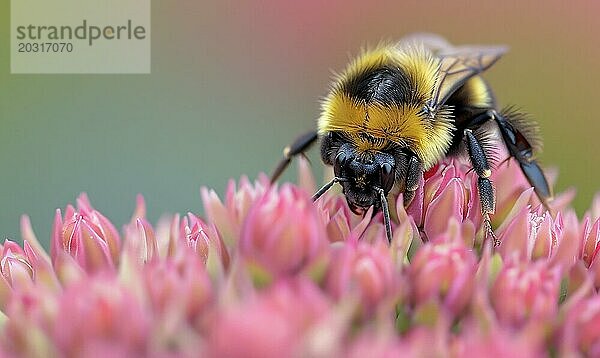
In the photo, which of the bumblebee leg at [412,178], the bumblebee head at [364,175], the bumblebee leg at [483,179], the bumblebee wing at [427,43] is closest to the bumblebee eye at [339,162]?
the bumblebee head at [364,175]

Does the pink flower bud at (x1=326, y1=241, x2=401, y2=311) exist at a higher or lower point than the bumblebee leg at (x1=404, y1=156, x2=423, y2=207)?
lower

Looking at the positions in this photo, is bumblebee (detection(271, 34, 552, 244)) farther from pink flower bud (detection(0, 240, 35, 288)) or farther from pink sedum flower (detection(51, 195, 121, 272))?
pink flower bud (detection(0, 240, 35, 288))

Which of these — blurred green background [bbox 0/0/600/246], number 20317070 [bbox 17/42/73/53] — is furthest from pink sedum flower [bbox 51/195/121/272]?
blurred green background [bbox 0/0/600/246]

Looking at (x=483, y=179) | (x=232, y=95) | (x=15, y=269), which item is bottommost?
(x=232, y=95)

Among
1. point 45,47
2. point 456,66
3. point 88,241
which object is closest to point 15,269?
point 88,241

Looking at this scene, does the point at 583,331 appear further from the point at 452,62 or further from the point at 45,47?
the point at 45,47

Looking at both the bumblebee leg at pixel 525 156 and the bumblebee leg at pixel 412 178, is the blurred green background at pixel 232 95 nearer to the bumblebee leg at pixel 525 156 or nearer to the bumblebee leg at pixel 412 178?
the bumblebee leg at pixel 525 156
